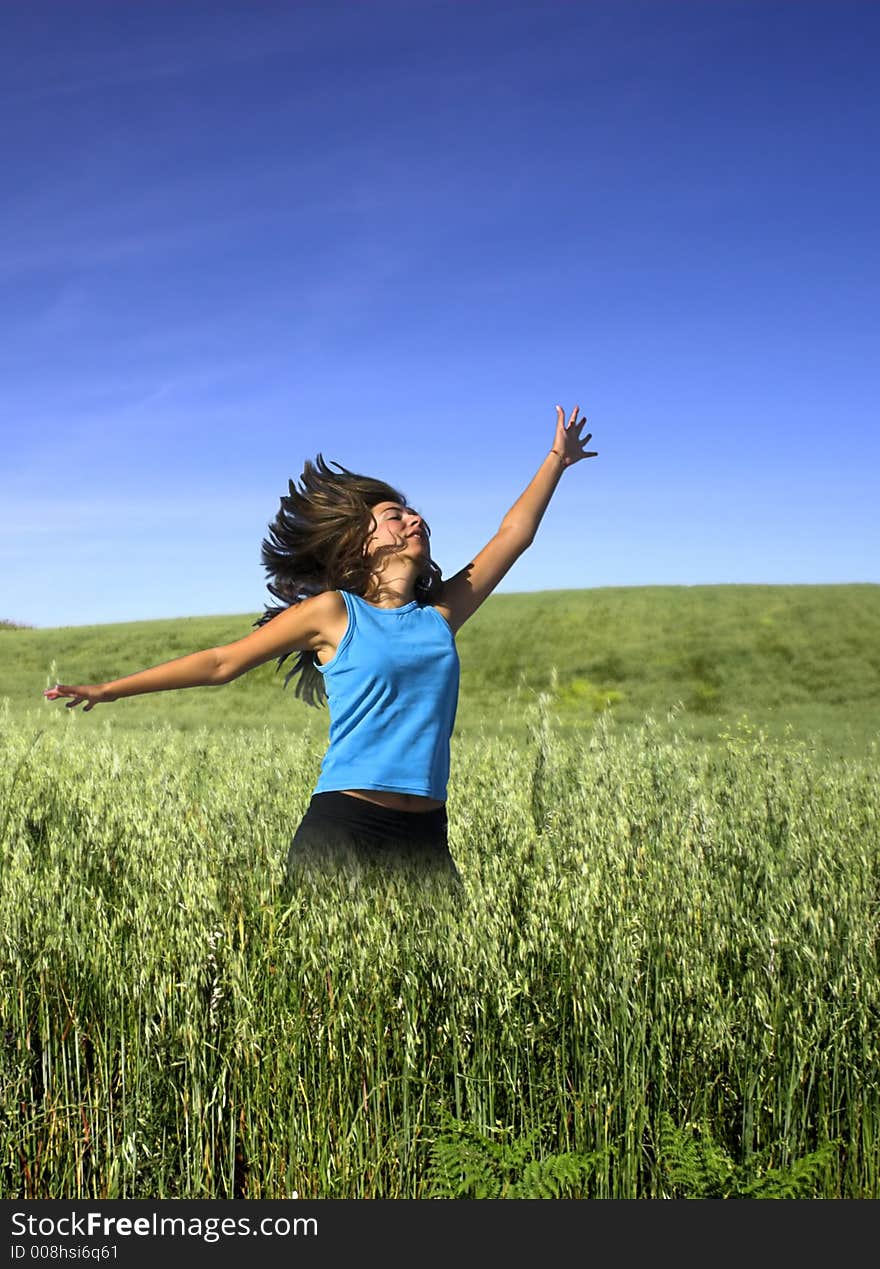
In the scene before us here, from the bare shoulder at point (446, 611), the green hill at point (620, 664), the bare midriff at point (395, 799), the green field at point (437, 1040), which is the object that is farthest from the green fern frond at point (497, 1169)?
the green hill at point (620, 664)

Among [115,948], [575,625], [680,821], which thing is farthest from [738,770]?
[575,625]

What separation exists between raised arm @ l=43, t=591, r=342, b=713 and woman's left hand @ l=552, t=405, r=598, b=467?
1320 millimetres

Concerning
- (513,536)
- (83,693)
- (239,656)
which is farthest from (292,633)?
(513,536)

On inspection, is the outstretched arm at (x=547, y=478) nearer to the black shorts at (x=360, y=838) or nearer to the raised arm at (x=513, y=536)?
the raised arm at (x=513, y=536)

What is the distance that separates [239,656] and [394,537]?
70 cm

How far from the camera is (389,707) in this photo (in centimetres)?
307

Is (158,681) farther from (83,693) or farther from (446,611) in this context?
(446,611)

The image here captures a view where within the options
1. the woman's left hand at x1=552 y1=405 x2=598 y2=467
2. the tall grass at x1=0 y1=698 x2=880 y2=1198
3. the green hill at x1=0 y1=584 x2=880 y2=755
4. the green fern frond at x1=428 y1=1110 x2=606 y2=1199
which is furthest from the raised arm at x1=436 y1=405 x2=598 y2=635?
the green hill at x1=0 y1=584 x2=880 y2=755

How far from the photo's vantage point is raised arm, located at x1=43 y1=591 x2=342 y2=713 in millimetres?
3045

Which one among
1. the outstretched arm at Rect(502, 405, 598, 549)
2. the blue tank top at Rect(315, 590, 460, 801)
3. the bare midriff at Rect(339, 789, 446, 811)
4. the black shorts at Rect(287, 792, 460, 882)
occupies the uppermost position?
the outstretched arm at Rect(502, 405, 598, 549)

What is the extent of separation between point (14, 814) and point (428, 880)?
9.96 ft

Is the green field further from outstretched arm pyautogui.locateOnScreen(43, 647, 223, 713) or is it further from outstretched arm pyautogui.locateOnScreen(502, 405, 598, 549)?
outstretched arm pyautogui.locateOnScreen(502, 405, 598, 549)

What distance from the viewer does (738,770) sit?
7.30 metres

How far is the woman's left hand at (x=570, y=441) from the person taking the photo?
394cm
